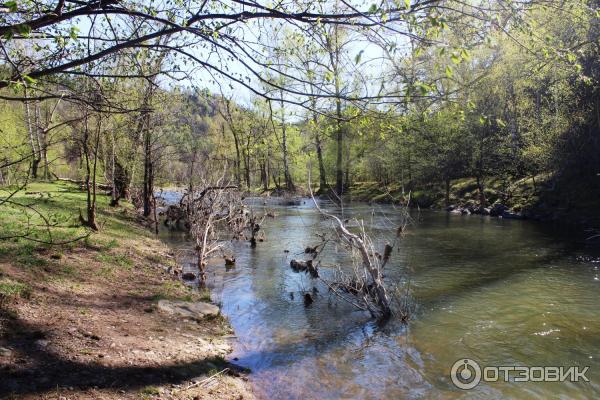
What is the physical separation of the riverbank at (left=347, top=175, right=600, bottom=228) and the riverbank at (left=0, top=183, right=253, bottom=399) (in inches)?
533

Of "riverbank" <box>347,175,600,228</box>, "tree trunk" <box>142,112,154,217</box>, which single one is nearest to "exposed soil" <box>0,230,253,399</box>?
"tree trunk" <box>142,112,154,217</box>

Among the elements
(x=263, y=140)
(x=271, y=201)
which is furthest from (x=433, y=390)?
(x=271, y=201)

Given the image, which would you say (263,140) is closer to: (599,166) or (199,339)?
(199,339)

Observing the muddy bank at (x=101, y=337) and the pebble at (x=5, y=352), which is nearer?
the muddy bank at (x=101, y=337)

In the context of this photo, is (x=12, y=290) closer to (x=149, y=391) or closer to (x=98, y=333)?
(x=98, y=333)

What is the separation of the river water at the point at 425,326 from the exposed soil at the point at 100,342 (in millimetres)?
886

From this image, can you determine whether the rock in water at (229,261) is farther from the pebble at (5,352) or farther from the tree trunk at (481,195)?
the tree trunk at (481,195)

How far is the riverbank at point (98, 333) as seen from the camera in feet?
17.1

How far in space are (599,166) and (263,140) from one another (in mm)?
29077

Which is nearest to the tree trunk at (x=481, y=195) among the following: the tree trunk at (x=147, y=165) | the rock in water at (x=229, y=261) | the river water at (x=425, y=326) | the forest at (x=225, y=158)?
the forest at (x=225, y=158)

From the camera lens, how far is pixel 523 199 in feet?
102

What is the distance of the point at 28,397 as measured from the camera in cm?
454

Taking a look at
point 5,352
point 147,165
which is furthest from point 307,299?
point 147,165

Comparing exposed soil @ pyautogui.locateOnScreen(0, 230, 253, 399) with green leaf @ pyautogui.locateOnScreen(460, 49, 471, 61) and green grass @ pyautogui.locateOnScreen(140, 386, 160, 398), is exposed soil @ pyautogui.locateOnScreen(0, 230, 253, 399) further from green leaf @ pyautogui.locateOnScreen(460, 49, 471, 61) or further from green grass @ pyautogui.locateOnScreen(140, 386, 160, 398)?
green leaf @ pyautogui.locateOnScreen(460, 49, 471, 61)
